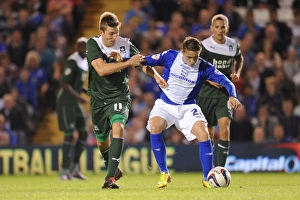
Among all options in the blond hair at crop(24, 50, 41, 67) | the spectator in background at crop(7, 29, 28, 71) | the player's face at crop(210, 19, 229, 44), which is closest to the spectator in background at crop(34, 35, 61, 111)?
the blond hair at crop(24, 50, 41, 67)

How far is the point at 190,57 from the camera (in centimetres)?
1124

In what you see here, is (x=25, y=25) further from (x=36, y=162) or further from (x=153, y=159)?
(x=153, y=159)

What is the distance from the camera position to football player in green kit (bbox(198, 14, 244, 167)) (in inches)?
514

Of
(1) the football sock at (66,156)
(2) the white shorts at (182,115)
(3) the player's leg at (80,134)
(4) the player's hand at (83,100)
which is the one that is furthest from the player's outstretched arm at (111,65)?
(1) the football sock at (66,156)

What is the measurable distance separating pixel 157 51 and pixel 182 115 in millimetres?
8515

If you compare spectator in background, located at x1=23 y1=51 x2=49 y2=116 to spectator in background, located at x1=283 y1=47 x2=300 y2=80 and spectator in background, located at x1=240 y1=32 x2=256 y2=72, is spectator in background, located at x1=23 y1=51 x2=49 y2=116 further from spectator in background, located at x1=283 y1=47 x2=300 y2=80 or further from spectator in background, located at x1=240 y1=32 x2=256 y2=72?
spectator in background, located at x1=283 y1=47 x2=300 y2=80

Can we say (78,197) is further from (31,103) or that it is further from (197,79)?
(31,103)

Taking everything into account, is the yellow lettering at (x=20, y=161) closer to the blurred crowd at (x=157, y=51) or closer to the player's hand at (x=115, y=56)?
the blurred crowd at (x=157, y=51)

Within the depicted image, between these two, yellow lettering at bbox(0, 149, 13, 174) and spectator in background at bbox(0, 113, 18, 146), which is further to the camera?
spectator in background at bbox(0, 113, 18, 146)

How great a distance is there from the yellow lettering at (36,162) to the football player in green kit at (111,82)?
5.93 meters

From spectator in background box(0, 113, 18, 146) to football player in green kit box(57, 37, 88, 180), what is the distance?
3.47m

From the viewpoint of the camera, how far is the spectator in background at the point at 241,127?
18.3 meters

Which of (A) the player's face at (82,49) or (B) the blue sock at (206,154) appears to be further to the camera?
(A) the player's face at (82,49)

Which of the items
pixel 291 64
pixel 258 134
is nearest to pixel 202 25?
pixel 291 64
